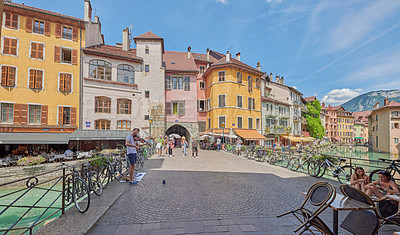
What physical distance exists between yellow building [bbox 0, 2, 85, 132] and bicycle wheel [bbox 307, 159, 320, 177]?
74.5ft

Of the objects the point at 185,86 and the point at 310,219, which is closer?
the point at 310,219

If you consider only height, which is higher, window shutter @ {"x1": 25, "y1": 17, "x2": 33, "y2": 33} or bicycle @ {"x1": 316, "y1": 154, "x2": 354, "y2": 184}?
window shutter @ {"x1": 25, "y1": 17, "x2": 33, "y2": 33}

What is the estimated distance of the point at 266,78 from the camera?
34812mm

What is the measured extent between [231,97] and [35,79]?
22412 mm

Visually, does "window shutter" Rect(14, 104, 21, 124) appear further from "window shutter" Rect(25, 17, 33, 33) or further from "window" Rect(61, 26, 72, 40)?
"window" Rect(61, 26, 72, 40)

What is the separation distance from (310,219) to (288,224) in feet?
3.65

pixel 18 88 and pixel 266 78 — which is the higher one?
pixel 266 78

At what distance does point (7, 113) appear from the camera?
18.9 meters

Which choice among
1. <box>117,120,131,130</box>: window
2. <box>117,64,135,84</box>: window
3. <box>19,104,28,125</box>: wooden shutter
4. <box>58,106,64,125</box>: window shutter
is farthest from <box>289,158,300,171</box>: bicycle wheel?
<box>19,104,28,125</box>: wooden shutter

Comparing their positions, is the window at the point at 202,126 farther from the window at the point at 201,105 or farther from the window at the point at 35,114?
the window at the point at 35,114

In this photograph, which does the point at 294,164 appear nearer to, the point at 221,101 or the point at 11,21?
the point at 221,101

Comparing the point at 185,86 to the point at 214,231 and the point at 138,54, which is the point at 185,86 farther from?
the point at 214,231

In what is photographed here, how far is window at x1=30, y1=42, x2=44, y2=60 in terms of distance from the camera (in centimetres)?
1999

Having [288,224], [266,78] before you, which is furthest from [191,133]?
[288,224]
